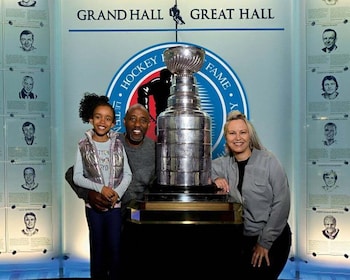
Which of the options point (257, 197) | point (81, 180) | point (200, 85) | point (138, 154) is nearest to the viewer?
point (257, 197)

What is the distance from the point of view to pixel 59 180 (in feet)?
10.8

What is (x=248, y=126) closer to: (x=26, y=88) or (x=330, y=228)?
(x=330, y=228)

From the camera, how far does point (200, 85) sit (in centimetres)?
325

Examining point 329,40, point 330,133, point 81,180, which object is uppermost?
point 329,40

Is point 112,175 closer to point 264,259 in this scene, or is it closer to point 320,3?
point 264,259

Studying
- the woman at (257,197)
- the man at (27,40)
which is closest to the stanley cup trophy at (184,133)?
the woman at (257,197)

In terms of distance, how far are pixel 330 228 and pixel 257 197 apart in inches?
58.2

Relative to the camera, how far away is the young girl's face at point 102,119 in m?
2.17

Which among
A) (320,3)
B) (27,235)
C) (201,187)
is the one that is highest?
(320,3)

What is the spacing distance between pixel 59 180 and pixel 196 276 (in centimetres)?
205

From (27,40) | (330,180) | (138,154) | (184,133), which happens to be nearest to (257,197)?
(184,133)

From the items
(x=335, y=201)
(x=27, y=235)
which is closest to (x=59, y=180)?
(x=27, y=235)

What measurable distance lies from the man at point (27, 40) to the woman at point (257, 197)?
183 cm

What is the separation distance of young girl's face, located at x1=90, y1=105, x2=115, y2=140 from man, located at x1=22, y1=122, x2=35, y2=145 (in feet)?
3.89
